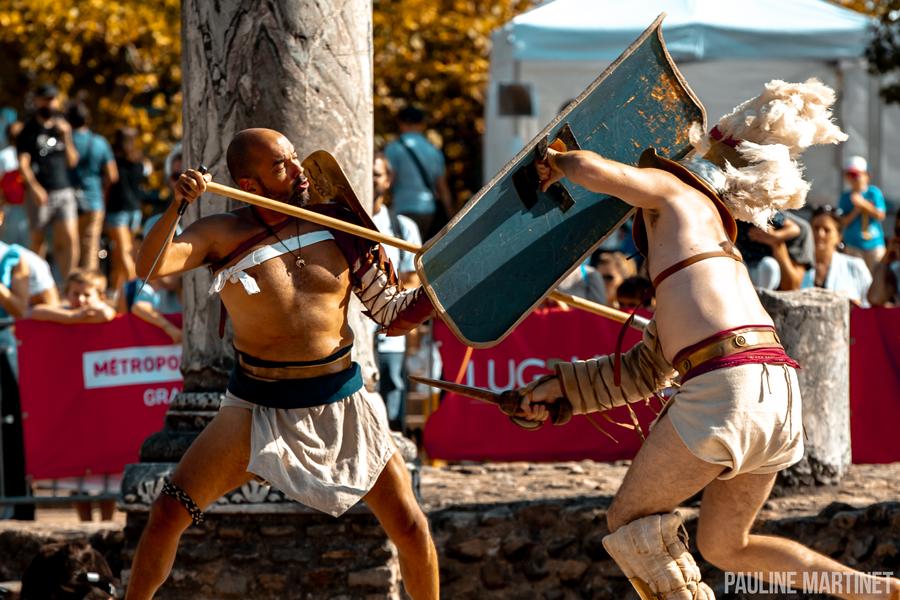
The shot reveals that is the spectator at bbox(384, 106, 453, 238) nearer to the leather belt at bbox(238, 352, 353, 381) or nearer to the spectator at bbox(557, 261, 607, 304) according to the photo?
the spectator at bbox(557, 261, 607, 304)

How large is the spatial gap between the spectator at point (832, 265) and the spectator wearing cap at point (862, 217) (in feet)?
5.48

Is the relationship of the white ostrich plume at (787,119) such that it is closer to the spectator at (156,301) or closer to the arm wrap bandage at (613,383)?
the arm wrap bandage at (613,383)

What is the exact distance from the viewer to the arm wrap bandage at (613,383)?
18.4ft

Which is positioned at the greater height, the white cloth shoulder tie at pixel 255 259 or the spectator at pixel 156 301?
the white cloth shoulder tie at pixel 255 259

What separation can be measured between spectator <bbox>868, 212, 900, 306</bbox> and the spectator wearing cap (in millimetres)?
2052

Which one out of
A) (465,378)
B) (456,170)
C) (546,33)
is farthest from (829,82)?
(465,378)

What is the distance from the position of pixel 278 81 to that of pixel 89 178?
6.77 m

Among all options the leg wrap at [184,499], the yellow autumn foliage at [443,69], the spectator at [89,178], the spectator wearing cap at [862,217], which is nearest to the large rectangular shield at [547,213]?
the leg wrap at [184,499]

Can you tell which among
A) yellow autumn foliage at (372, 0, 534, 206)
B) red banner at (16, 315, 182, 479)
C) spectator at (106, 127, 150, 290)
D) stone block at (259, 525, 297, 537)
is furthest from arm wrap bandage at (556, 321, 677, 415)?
yellow autumn foliage at (372, 0, 534, 206)

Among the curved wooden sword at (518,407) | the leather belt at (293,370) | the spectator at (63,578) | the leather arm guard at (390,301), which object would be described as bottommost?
the spectator at (63,578)

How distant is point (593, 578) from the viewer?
7.39 metres

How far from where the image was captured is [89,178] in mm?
13031

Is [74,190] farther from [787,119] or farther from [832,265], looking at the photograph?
[787,119]

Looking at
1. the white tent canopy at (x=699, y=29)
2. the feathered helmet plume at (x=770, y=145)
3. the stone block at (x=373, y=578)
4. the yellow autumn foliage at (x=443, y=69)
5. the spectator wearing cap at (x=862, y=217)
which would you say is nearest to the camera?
the feathered helmet plume at (x=770, y=145)
